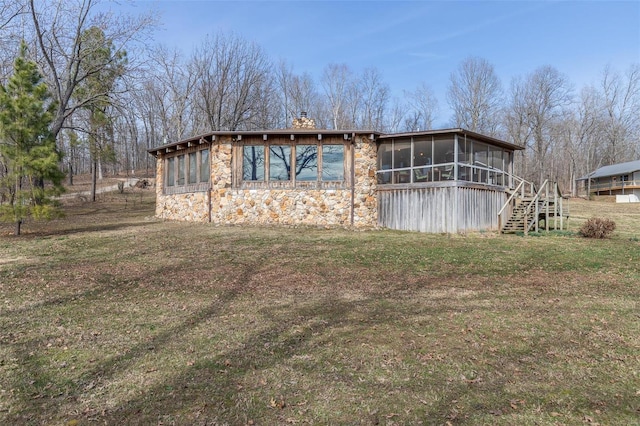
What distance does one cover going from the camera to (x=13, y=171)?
1185 centimetres

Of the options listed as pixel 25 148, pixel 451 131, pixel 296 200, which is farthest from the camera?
pixel 296 200

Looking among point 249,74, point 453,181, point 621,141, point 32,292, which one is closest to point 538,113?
point 621,141

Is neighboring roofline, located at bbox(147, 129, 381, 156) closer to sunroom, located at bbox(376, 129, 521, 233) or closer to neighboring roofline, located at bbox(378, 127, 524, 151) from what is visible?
neighboring roofline, located at bbox(378, 127, 524, 151)

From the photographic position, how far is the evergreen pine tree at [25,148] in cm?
1157

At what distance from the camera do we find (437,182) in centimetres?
1421

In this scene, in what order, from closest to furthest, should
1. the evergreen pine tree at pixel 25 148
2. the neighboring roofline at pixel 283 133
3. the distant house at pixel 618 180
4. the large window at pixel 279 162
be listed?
the evergreen pine tree at pixel 25 148 → the neighboring roofline at pixel 283 133 → the large window at pixel 279 162 → the distant house at pixel 618 180

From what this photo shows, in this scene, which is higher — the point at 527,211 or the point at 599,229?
the point at 527,211

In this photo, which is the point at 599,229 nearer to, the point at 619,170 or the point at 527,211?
the point at 527,211

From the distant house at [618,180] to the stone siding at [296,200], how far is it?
37570 millimetres

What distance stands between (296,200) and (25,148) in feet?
29.3

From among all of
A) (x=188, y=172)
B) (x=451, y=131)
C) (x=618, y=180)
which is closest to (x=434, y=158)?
(x=451, y=131)

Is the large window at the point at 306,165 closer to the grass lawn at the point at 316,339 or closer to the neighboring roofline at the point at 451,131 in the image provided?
the neighboring roofline at the point at 451,131

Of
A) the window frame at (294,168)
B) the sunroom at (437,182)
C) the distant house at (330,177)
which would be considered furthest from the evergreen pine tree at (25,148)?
the sunroom at (437,182)

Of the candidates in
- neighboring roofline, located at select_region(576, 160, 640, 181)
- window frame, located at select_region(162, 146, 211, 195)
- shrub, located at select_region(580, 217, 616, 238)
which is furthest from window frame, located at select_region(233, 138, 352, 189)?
neighboring roofline, located at select_region(576, 160, 640, 181)
